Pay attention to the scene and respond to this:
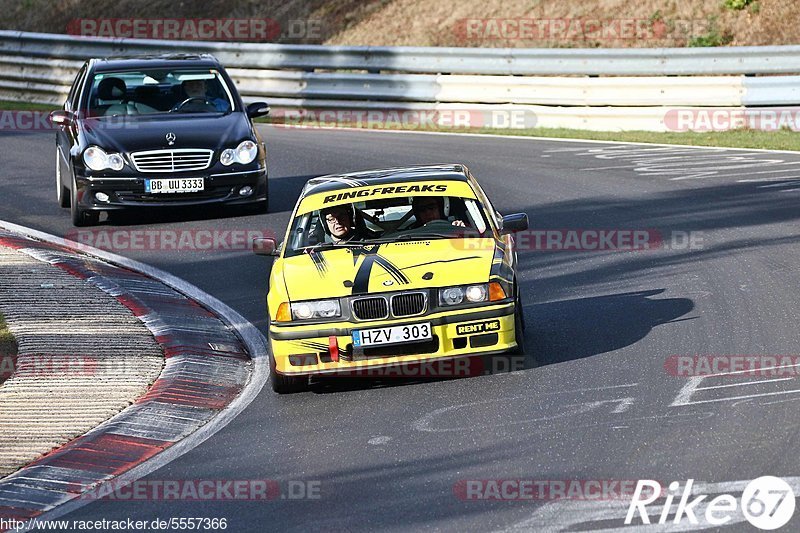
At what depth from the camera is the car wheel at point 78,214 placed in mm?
15906

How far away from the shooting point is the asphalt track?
22.9 ft

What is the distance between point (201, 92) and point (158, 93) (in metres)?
0.51

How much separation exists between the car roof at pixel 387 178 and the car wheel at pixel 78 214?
5.65 meters

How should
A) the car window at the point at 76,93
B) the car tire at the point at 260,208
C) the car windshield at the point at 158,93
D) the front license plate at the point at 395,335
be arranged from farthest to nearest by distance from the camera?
the car window at the point at 76,93 → the car windshield at the point at 158,93 → the car tire at the point at 260,208 → the front license plate at the point at 395,335

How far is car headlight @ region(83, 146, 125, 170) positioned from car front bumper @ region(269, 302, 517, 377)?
714cm

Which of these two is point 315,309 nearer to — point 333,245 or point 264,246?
point 333,245

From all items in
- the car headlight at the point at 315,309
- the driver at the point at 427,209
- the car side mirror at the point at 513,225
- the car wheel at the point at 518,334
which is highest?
the driver at the point at 427,209

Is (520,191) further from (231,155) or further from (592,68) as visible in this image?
(592,68)

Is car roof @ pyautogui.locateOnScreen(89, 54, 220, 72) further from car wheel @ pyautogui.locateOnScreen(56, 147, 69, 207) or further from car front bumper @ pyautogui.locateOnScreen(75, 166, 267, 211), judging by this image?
car front bumper @ pyautogui.locateOnScreen(75, 166, 267, 211)

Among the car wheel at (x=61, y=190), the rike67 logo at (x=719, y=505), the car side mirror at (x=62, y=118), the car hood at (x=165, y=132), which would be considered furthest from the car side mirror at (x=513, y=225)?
the car wheel at (x=61, y=190)

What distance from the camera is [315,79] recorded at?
2589 centimetres

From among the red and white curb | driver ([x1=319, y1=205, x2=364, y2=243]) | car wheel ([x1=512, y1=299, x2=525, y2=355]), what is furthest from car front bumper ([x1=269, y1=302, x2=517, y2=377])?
driver ([x1=319, y1=205, x2=364, y2=243])

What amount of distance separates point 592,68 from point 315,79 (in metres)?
5.45

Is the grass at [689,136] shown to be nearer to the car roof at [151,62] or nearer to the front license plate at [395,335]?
the car roof at [151,62]
